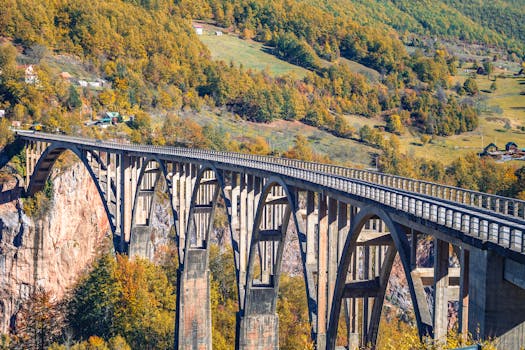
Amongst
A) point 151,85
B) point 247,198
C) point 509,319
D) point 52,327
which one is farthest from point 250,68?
point 509,319

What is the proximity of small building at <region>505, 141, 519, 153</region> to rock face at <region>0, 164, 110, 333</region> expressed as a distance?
70463 mm

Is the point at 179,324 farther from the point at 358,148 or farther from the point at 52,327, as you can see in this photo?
the point at 358,148

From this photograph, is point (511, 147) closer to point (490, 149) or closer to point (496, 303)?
point (490, 149)

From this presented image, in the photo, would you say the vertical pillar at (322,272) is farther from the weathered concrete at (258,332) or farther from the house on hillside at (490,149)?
the house on hillside at (490,149)

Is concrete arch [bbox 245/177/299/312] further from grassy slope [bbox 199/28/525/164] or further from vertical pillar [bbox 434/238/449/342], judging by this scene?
grassy slope [bbox 199/28/525/164]

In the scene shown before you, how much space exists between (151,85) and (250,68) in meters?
38.8

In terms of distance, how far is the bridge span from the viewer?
24.5m

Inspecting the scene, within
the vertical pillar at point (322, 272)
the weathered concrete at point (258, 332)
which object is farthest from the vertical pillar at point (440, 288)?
the weathered concrete at point (258, 332)

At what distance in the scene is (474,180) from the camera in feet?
354

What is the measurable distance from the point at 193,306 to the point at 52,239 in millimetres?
33958

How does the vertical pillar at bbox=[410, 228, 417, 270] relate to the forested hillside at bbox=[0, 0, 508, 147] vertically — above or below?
below

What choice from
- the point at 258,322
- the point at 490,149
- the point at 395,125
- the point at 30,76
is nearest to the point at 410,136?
the point at 395,125

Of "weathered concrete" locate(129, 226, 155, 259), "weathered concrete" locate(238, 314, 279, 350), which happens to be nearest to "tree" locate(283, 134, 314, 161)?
"weathered concrete" locate(129, 226, 155, 259)

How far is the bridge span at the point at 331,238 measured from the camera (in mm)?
24547
